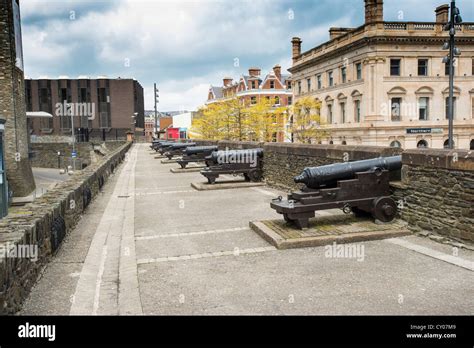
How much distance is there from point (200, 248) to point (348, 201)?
2693mm

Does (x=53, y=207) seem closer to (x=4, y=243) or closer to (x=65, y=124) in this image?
(x=4, y=243)

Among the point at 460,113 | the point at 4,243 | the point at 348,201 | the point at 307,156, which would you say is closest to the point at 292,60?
the point at 460,113

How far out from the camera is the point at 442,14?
4159 cm

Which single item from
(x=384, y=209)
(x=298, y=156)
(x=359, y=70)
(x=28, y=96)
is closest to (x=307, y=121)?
(x=359, y=70)

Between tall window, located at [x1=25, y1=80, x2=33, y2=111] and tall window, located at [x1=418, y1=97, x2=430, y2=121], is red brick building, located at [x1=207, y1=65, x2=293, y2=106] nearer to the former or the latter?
tall window, located at [x1=418, y1=97, x2=430, y2=121]

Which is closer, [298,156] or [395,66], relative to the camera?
[298,156]

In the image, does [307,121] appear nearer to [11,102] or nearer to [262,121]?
[262,121]

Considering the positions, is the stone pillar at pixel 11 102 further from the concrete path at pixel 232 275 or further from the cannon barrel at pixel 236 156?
the concrete path at pixel 232 275

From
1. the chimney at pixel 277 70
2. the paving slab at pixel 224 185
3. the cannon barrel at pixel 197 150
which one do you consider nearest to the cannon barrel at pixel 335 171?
the paving slab at pixel 224 185

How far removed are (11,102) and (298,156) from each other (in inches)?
1110

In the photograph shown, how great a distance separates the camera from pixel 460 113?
41781 millimetres

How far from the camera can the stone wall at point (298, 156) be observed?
9.36 metres
